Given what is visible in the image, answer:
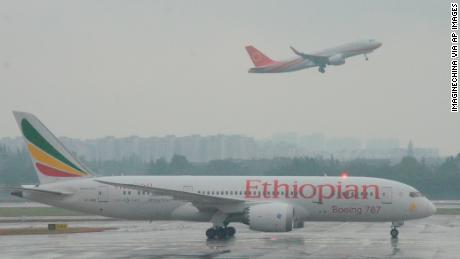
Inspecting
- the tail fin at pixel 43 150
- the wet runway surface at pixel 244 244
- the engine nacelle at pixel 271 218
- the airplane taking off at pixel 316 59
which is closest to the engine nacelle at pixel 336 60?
the airplane taking off at pixel 316 59

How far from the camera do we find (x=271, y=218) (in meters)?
45.0

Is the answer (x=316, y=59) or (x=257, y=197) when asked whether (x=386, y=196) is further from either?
(x=316, y=59)

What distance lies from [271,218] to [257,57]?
8580 cm

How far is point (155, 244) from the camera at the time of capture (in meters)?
44.4

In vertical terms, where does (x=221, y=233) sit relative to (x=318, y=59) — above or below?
below

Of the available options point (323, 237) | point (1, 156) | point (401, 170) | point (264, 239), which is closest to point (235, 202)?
point (264, 239)

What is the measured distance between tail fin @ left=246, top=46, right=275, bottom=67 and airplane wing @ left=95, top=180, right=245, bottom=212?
81499 mm

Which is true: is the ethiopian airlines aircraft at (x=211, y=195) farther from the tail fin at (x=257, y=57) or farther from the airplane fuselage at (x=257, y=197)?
the tail fin at (x=257, y=57)

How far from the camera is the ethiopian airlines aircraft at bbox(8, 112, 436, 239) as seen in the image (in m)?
47.3

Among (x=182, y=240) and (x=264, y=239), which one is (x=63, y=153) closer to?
(x=182, y=240)

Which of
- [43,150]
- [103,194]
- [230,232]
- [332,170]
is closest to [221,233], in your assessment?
[230,232]

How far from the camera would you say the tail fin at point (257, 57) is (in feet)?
419

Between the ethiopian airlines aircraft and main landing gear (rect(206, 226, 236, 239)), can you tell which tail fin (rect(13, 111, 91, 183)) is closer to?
the ethiopian airlines aircraft

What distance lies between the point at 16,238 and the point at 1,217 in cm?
2274
